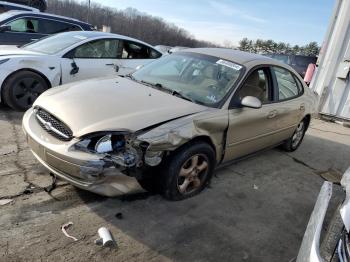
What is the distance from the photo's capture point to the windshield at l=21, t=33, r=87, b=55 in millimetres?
5929

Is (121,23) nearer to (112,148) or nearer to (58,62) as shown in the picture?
(58,62)

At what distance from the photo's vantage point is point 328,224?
215 centimetres

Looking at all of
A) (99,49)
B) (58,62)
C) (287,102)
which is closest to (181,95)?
(287,102)

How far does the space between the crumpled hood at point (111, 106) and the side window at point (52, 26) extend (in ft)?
17.0

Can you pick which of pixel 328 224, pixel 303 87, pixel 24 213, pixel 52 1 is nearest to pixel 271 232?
pixel 328 224

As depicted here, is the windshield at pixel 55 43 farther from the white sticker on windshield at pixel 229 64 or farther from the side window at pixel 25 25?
the white sticker on windshield at pixel 229 64

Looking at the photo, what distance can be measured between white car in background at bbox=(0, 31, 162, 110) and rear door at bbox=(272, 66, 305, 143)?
220 centimetres


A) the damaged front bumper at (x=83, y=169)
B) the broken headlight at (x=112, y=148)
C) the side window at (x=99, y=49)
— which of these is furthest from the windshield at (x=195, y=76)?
the side window at (x=99, y=49)

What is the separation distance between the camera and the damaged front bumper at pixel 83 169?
9.07 feet

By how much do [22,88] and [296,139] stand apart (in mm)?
4631

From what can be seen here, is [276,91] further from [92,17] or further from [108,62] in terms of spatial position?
[92,17]

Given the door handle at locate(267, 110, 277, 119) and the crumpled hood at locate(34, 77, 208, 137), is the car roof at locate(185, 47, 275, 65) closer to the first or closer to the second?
the door handle at locate(267, 110, 277, 119)

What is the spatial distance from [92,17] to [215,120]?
66117 mm

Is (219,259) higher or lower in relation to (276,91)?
lower
